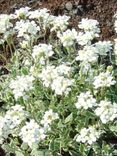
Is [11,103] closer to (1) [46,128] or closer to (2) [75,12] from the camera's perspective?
(1) [46,128]

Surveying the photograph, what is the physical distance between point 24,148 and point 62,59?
2.47 feet

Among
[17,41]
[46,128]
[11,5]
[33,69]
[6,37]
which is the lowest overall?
[46,128]

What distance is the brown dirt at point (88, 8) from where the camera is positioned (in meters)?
4.72

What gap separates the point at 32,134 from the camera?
10.5 ft

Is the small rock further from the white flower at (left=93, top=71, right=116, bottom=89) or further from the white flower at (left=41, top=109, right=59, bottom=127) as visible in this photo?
the white flower at (left=41, top=109, right=59, bottom=127)

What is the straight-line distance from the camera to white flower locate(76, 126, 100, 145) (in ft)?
10.8

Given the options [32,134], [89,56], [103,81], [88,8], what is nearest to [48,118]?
[32,134]

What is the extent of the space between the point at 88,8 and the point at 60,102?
1.47m

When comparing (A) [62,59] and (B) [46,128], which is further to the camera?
(A) [62,59]

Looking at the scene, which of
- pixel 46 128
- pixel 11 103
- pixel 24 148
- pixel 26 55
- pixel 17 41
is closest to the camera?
pixel 46 128

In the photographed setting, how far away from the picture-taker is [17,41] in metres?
4.73

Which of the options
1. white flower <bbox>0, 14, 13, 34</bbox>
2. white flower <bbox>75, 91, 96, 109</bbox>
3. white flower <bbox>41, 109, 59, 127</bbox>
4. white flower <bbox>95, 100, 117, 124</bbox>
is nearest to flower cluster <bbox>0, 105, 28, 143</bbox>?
white flower <bbox>41, 109, 59, 127</bbox>

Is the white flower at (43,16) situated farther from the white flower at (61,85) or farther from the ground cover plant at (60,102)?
the white flower at (61,85)

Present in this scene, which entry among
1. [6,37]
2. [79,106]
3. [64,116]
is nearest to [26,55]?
[6,37]
